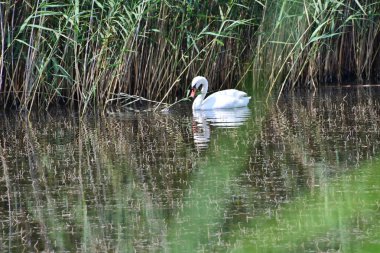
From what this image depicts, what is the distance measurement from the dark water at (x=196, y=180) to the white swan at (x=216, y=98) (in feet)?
0.42

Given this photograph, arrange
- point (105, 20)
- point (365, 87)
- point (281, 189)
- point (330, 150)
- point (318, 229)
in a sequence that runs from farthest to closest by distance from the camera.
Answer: point (365, 87)
point (105, 20)
point (330, 150)
point (281, 189)
point (318, 229)

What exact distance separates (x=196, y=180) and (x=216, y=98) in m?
4.75

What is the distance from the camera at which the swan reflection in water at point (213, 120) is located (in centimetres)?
888

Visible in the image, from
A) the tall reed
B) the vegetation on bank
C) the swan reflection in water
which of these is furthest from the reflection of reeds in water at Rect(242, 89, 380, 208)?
the vegetation on bank

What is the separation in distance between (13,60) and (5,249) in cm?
657

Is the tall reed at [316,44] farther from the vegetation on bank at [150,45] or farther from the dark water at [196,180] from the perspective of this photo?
the dark water at [196,180]

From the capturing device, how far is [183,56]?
1136cm

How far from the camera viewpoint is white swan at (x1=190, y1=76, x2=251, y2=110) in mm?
11141

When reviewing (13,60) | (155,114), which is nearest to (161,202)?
(155,114)

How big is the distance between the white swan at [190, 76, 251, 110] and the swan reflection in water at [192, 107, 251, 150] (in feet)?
0.24

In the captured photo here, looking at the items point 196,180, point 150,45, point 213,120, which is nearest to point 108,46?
point 150,45

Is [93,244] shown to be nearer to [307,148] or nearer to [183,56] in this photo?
[307,148]

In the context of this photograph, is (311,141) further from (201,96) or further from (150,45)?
(150,45)

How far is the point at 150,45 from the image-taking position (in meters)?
11.6
